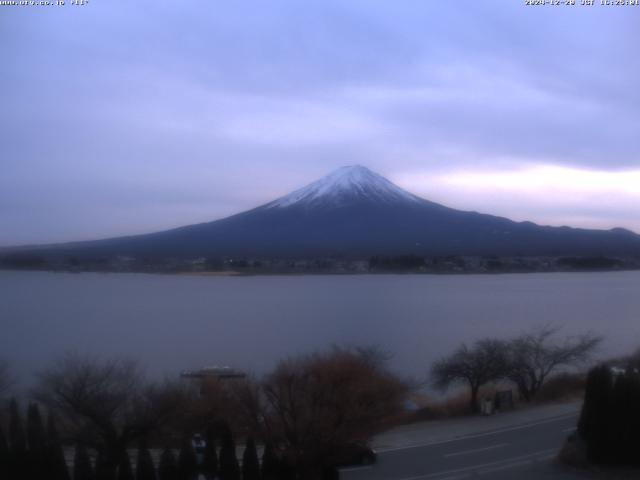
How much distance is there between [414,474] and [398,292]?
34.6 meters

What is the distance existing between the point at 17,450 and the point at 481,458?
5343 millimetres

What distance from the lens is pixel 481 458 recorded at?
381 inches

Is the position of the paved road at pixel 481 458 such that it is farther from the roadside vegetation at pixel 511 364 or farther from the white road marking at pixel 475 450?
the roadside vegetation at pixel 511 364

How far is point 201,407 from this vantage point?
911cm

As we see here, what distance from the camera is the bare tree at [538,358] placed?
53.8 ft

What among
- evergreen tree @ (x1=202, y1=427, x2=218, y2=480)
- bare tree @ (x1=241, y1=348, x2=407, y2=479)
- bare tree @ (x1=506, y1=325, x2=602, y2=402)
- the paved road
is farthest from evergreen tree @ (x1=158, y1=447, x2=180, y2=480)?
bare tree @ (x1=506, y1=325, x2=602, y2=402)

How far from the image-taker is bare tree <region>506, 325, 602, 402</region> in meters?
16.4

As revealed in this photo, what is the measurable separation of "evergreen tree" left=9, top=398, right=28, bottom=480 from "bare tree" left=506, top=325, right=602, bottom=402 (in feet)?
35.6

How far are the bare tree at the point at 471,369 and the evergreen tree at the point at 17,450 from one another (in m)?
9.61

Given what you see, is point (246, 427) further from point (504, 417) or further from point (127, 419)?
point (504, 417)

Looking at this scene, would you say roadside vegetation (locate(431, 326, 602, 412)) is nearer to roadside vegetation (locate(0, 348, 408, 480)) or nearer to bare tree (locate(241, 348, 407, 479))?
roadside vegetation (locate(0, 348, 408, 480))

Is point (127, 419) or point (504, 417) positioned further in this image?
point (504, 417)

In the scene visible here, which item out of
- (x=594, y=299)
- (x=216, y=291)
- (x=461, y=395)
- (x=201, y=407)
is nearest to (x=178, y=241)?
(x=216, y=291)

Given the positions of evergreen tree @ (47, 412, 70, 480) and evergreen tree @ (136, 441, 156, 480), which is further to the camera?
evergreen tree @ (136, 441, 156, 480)
